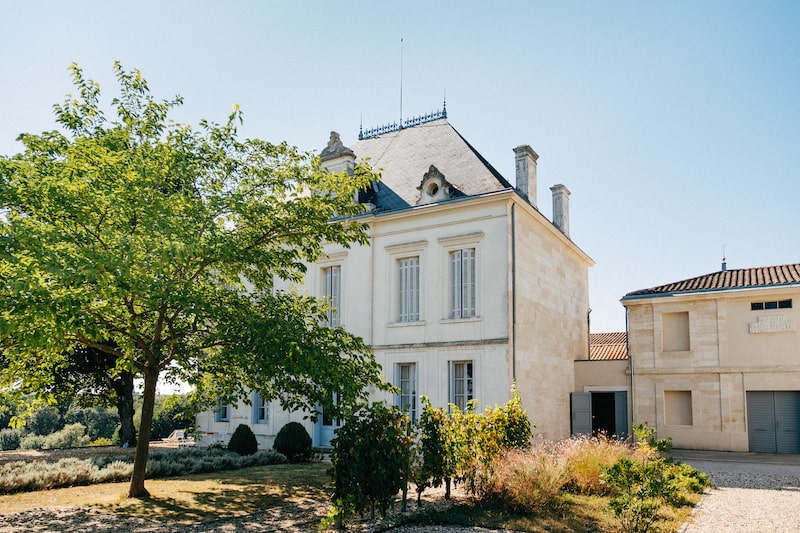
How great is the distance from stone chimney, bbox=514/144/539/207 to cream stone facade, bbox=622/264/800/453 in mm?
4907

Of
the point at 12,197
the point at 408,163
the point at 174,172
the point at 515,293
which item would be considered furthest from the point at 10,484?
the point at 408,163

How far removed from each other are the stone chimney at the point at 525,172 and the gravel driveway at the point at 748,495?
27.0 ft

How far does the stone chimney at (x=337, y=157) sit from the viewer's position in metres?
19.4

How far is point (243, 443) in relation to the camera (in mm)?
16812

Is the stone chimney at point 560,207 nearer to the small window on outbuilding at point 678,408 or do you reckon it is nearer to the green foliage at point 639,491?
the small window on outbuilding at point 678,408

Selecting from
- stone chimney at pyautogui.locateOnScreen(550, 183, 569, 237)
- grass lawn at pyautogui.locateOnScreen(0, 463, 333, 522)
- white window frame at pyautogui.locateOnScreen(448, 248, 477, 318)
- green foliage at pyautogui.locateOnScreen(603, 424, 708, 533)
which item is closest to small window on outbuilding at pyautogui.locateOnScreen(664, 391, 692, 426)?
stone chimney at pyautogui.locateOnScreen(550, 183, 569, 237)

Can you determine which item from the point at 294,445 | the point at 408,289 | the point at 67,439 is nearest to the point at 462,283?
the point at 408,289

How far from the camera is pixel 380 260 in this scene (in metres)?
18.2

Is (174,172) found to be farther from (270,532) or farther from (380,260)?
(380,260)

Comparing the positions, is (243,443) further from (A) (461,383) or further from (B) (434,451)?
(B) (434,451)

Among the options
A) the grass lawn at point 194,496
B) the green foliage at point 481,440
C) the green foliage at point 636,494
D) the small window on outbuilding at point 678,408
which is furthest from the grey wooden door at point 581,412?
the green foliage at point 636,494

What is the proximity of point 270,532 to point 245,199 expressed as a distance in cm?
506

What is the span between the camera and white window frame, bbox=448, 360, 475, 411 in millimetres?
16391

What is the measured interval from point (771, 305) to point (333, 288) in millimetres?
12793
